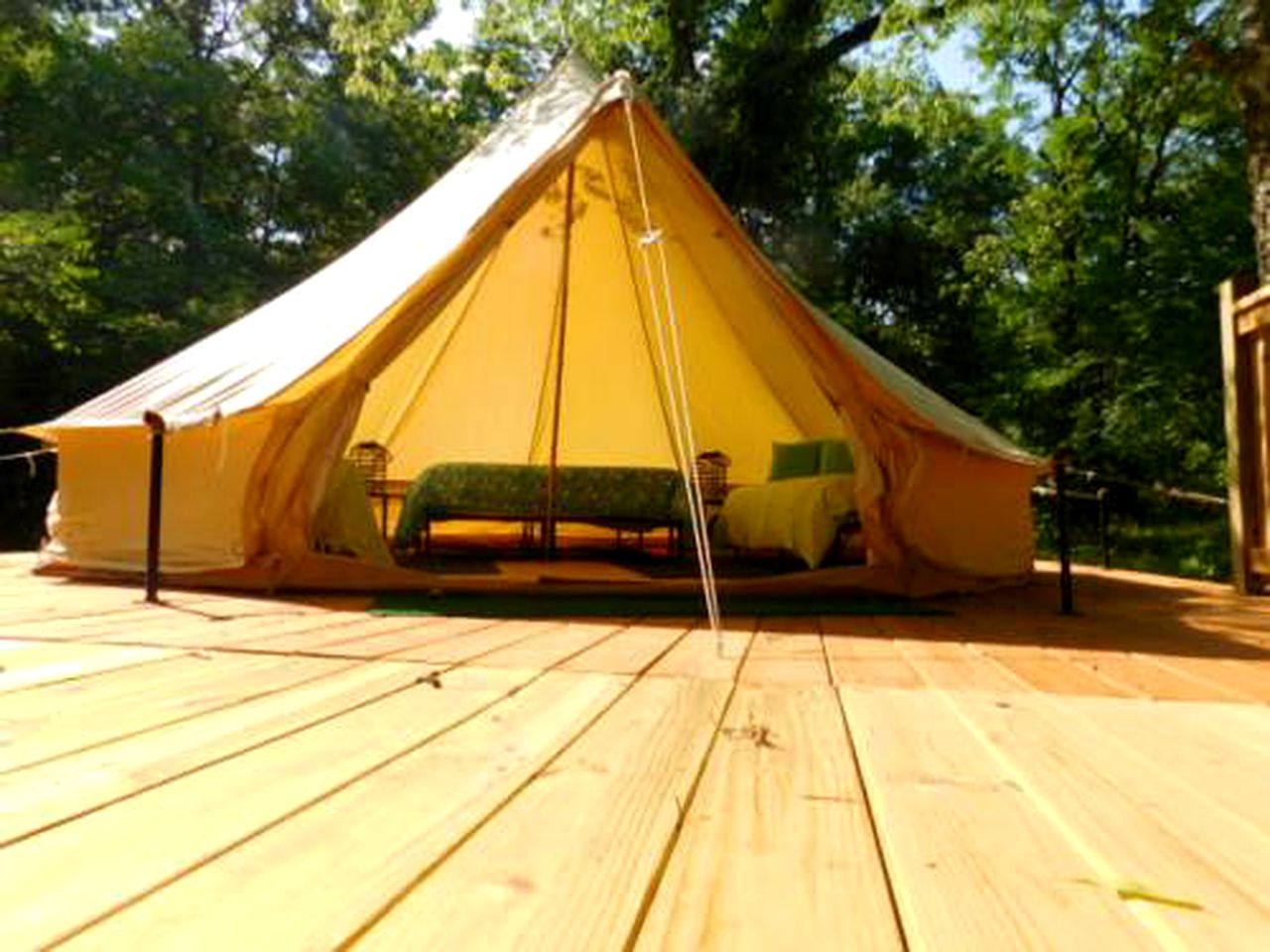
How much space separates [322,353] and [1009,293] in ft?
27.5

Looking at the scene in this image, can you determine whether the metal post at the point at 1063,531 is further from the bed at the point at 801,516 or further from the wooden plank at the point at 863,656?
the bed at the point at 801,516

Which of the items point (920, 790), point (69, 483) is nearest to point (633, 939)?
point (920, 790)

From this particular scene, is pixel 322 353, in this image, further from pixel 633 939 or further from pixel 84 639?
pixel 633 939

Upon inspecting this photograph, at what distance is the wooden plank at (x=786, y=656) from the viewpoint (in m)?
2.04

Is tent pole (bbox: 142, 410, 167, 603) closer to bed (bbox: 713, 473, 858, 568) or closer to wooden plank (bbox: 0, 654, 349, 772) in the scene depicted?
wooden plank (bbox: 0, 654, 349, 772)

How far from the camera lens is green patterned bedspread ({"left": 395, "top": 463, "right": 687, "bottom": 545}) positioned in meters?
6.17

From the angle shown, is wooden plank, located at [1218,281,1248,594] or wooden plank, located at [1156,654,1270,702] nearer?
wooden plank, located at [1156,654,1270,702]

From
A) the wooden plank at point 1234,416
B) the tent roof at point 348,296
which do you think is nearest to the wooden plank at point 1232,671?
the wooden plank at point 1234,416

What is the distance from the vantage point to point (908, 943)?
743mm

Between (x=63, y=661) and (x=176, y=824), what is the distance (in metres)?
1.20

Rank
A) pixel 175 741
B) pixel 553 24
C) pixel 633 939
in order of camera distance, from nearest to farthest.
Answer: pixel 633 939 < pixel 175 741 < pixel 553 24

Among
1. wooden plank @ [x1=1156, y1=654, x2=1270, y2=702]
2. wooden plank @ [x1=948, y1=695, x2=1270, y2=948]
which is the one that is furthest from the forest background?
wooden plank @ [x1=948, y1=695, x2=1270, y2=948]

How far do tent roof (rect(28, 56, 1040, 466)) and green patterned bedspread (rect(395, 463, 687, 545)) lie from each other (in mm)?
1742

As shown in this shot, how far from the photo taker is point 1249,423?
4.20m
